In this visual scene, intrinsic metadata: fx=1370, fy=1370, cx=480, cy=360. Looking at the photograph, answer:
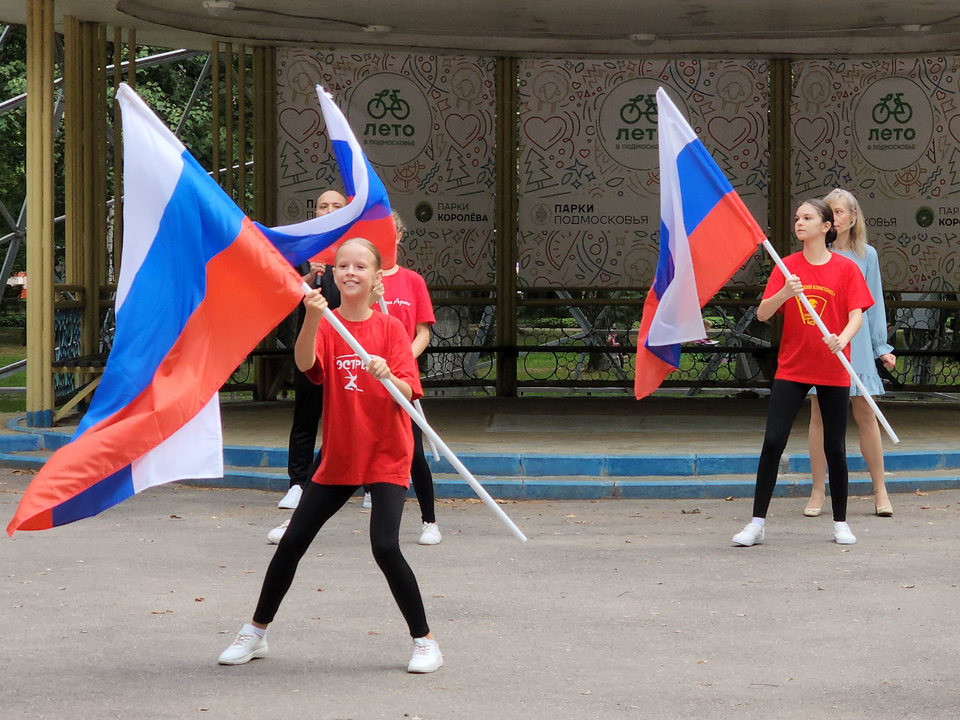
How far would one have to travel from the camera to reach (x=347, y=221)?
18.8ft

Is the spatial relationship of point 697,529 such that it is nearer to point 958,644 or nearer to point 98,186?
point 958,644

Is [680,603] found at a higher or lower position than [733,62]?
lower

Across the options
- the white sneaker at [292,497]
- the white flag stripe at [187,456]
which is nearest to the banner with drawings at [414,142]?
the white sneaker at [292,497]

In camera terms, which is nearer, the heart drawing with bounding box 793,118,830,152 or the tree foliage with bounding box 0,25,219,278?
the heart drawing with bounding box 793,118,830,152

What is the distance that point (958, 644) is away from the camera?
5.41 m

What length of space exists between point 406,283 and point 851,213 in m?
2.65

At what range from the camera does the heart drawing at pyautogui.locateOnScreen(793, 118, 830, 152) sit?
1409 cm

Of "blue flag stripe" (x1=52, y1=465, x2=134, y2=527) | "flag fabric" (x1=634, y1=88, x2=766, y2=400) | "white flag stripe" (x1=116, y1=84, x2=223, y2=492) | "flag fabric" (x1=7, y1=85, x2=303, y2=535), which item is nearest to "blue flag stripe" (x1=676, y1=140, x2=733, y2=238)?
"flag fabric" (x1=634, y1=88, x2=766, y2=400)

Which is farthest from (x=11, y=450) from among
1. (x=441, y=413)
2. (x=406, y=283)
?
(x=406, y=283)

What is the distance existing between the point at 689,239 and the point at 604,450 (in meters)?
3.06

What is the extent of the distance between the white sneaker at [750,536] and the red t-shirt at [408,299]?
2018 mm

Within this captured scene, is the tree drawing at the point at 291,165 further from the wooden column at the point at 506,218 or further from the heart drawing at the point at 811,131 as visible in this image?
the heart drawing at the point at 811,131

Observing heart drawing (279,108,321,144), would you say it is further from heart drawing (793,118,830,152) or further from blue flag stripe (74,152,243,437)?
blue flag stripe (74,152,243,437)

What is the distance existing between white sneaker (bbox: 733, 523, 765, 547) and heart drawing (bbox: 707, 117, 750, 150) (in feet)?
24.7
